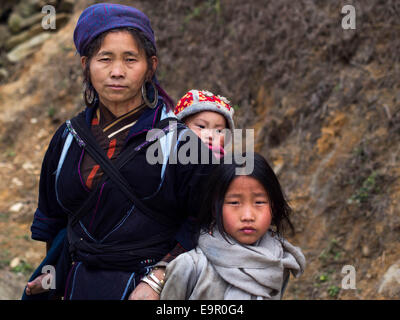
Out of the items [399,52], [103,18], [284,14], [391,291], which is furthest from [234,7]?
[103,18]

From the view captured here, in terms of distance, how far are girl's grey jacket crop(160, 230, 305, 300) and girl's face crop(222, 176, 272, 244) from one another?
0.04 meters

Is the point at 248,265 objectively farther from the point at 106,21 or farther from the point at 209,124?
the point at 209,124

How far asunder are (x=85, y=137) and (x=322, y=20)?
4.62m

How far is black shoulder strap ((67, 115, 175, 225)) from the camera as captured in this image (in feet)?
6.54

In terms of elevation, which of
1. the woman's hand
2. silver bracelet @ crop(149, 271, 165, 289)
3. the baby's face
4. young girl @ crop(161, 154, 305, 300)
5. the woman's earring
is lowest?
the woman's hand

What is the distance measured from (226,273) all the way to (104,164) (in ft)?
2.17

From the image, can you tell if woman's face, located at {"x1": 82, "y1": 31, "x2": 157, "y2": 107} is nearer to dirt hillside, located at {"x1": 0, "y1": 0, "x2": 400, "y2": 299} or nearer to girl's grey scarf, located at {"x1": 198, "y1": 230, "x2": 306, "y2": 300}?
girl's grey scarf, located at {"x1": 198, "y1": 230, "x2": 306, "y2": 300}

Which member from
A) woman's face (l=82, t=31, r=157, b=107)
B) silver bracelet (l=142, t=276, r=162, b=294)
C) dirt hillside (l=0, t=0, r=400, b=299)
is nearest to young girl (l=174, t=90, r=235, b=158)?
woman's face (l=82, t=31, r=157, b=107)

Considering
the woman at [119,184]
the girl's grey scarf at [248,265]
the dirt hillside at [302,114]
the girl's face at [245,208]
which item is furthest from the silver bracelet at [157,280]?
the dirt hillside at [302,114]

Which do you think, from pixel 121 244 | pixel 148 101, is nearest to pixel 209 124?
pixel 148 101

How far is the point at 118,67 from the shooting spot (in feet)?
6.72

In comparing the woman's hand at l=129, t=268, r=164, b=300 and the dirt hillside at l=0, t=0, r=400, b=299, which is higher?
the dirt hillside at l=0, t=0, r=400, b=299

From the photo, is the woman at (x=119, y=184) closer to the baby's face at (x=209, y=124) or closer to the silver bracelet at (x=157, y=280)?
the silver bracelet at (x=157, y=280)

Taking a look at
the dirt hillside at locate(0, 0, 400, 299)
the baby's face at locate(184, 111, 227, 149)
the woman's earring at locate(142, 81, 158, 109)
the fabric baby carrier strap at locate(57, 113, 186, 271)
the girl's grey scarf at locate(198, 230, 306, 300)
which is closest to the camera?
the girl's grey scarf at locate(198, 230, 306, 300)
